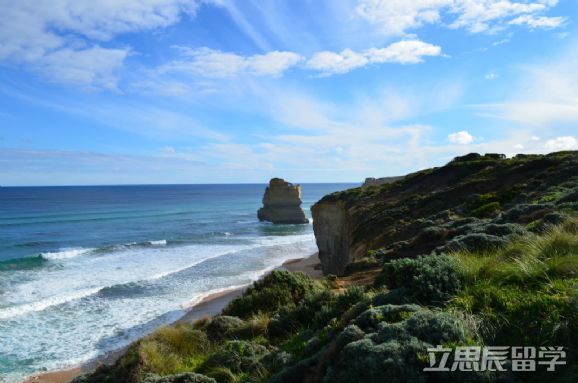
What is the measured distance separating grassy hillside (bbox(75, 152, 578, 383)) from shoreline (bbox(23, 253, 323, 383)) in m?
2.65

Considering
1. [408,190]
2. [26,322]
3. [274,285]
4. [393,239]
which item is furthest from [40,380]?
[408,190]

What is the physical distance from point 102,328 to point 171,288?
7034 mm

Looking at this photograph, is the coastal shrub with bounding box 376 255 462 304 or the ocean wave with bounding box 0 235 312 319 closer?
the coastal shrub with bounding box 376 255 462 304

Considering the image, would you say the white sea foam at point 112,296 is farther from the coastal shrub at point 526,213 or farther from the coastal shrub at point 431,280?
Answer: the coastal shrub at point 526,213

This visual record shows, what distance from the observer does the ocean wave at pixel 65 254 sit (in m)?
34.9

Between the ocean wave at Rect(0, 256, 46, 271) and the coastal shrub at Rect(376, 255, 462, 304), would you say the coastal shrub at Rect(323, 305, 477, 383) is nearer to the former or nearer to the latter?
the coastal shrub at Rect(376, 255, 462, 304)

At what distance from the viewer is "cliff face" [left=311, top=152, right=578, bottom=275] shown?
12750 millimetres

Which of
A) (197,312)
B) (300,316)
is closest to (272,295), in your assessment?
(300,316)

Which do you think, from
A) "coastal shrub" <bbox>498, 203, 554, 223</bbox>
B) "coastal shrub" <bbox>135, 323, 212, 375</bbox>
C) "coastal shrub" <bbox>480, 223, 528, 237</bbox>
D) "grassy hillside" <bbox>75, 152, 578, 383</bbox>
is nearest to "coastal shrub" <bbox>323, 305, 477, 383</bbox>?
"grassy hillside" <bbox>75, 152, 578, 383</bbox>

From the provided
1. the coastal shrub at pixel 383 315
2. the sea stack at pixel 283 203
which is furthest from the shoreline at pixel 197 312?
the sea stack at pixel 283 203

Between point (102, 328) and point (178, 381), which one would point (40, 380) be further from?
point (178, 381)

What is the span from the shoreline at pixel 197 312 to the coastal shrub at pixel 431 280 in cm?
699

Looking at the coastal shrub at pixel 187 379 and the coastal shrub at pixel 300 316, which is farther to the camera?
the coastal shrub at pixel 300 316

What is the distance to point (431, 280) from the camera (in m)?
5.79
